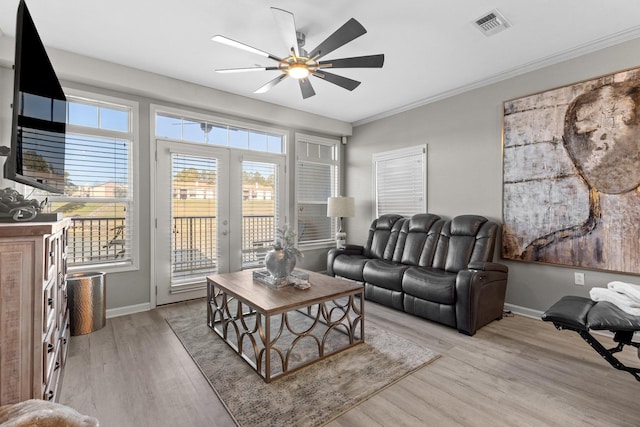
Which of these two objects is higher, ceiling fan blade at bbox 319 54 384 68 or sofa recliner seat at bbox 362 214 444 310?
ceiling fan blade at bbox 319 54 384 68

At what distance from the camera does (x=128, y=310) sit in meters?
3.42

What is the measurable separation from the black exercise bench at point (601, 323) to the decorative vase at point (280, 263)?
1953 mm

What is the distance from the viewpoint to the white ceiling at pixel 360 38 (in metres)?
2.31

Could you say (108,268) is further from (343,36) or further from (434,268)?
(434,268)

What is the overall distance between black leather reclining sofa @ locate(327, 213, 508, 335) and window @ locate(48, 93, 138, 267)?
271 cm

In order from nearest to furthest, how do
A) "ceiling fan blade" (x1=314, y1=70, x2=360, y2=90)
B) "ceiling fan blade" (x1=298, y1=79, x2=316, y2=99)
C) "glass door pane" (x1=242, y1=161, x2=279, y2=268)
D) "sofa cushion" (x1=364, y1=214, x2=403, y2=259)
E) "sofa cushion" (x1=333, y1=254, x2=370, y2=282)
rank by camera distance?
"ceiling fan blade" (x1=314, y1=70, x2=360, y2=90)
"ceiling fan blade" (x1=298, y1=79, x2=316, y2=99)
"sofa cushion" (x1=333, y1=254, x2=370, y2=282)
"sofa cushion" (x1=364, y1=214, x2=403, y2=259)
"glass door pane" (x1=242, y1=161, x2=279, y2=268)

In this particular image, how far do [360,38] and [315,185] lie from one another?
2.81 meters

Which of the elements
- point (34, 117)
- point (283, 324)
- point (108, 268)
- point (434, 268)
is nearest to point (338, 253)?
point (434, 268)

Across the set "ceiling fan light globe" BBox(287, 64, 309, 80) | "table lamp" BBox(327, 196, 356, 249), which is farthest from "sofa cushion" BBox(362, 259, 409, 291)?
"ceiling fan light globe" BBox(287, 64, 309, 80)

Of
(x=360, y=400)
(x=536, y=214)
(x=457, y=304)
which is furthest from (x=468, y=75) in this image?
(x=360, y=400)

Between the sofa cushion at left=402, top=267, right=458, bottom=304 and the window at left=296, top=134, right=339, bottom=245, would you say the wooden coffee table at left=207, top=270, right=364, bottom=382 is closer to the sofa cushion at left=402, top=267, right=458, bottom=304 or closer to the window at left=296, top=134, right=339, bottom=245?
the sofa cushion at left=402, top=267, right=458, bottom=304

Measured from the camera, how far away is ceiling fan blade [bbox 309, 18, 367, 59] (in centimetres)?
196

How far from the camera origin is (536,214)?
3.22m

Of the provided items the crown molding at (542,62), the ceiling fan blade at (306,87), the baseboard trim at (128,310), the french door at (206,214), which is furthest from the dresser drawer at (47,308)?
the crown molding at (542,62)
